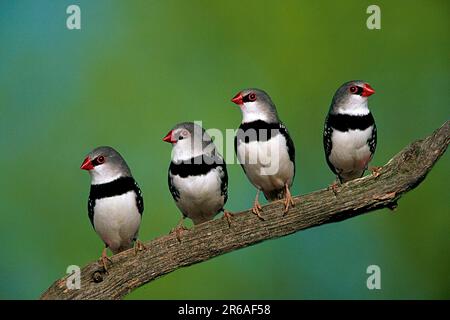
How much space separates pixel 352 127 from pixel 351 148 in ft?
0.54

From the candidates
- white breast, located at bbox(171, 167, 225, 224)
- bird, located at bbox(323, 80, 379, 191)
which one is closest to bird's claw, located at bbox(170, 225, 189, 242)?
white breast, located at bbox(171, 167, 225, 224)

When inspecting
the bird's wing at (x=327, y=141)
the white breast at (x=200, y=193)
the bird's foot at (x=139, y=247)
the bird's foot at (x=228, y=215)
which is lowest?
the bird's foot at (x=139, y=247)

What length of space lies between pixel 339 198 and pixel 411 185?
53cm

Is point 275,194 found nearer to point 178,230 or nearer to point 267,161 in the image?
point 267,161

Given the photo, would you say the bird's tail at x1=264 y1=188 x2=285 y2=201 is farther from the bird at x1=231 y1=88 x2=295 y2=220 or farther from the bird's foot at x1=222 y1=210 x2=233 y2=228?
the bird's foot at x1=222 y1=210 x2=233 y2=228

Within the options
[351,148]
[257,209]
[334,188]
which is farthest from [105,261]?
[351,148]

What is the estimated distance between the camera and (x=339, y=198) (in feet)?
16.1

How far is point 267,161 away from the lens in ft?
16.7

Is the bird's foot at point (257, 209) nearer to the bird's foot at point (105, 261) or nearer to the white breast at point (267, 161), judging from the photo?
the white breast at point (267, 161)

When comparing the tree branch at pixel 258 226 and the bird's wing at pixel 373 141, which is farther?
the bird's wing at pixel 373 141

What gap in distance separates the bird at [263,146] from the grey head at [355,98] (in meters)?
0.48

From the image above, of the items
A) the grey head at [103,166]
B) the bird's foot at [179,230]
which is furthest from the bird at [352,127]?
the grey head at [103,166]

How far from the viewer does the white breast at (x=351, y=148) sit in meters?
5.18

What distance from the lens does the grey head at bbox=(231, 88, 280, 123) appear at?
5.14 metres
